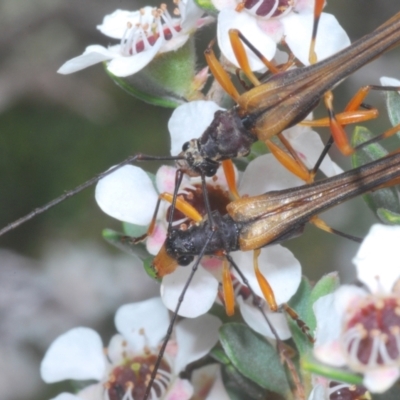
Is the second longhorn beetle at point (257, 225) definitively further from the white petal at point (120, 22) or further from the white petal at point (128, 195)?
the white petal at point (120, 22)

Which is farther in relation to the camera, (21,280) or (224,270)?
(21,280)

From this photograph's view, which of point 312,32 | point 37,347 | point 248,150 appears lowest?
point 37,347

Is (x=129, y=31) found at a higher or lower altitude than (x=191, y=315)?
higher

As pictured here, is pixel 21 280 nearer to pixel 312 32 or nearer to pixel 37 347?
pixel 37 347

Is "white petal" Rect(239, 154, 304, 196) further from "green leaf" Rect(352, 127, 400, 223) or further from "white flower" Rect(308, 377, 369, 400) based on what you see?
"white flower" Rect(308, 377, 369, 400)

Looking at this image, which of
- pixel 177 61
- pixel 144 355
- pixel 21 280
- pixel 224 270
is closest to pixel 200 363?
pixel 144 355

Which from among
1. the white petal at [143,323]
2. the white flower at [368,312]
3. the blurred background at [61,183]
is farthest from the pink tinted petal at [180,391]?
the blurred background at [61,183]
